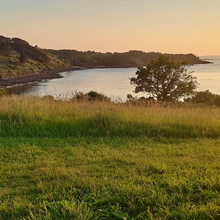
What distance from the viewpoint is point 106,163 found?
15.7ft

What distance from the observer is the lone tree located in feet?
112

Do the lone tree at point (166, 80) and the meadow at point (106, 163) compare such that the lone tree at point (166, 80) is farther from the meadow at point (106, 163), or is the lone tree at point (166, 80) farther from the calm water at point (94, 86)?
the meadow at point (106, 163)

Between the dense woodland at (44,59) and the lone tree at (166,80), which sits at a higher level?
the dense woodland at (44,59)

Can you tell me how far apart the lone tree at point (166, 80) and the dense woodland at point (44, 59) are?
394 cm

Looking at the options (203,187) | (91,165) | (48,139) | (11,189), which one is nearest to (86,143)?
(48,139)

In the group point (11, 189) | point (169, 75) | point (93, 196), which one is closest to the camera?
point (93, 196)

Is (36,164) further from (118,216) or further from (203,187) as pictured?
(203,187)

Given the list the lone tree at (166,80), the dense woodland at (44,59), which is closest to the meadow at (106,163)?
the lone tree at (166,80)

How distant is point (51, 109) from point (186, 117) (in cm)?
408

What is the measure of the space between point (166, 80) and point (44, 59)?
99479mm

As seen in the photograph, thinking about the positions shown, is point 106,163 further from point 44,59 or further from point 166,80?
point 44,59

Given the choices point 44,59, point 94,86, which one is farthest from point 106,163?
point 44,59

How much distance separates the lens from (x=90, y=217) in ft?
9.51

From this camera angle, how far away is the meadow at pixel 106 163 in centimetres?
312
